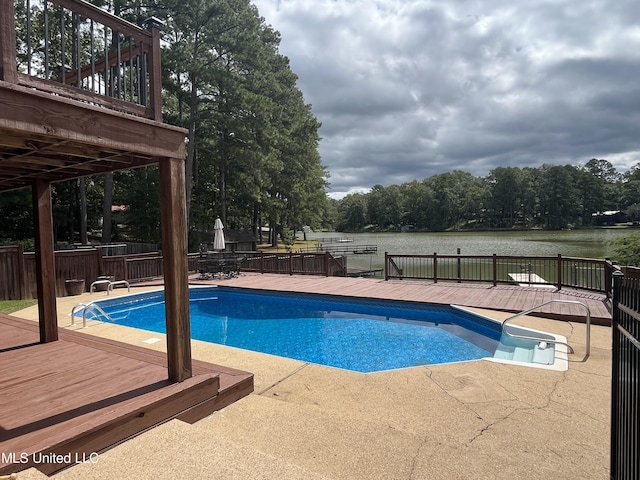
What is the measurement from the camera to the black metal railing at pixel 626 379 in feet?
5.59

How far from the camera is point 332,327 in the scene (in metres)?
8.26

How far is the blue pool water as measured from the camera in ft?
21.2

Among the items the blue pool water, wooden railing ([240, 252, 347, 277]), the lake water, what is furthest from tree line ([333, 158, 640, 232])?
the blue pool water

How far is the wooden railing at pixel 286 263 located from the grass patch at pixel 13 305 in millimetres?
7192

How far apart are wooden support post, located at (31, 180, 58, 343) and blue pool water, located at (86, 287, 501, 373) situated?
3295 millimetres

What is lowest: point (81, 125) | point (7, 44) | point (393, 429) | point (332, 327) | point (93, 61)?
point (332, 327)

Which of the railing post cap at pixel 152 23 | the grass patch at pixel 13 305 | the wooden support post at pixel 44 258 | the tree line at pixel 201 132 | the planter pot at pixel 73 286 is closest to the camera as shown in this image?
the railing post cap at pixel 152 23

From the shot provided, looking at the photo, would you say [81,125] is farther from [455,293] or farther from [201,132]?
[201,132]

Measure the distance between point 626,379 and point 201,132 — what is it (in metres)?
22.8

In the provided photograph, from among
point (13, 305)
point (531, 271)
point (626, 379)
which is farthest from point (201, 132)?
point (626, 379)

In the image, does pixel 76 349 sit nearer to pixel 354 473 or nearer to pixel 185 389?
pixel 185 389

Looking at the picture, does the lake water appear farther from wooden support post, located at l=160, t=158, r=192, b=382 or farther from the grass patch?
the grass patch
